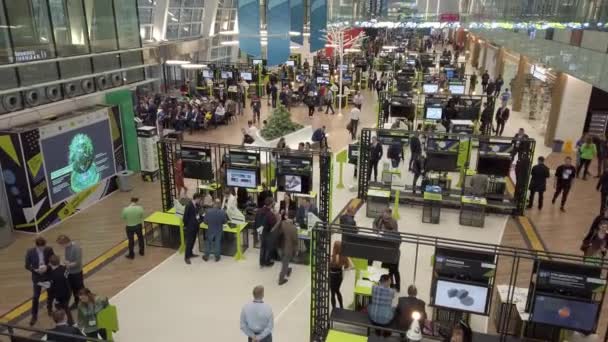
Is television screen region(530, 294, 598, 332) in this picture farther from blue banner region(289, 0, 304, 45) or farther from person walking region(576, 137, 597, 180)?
blue banner region(289, 0, 304, 45)

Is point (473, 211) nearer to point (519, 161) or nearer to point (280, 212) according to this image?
point (519, 161)

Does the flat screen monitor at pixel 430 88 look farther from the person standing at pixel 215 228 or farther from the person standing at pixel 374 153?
the person standing at pixel 215 228

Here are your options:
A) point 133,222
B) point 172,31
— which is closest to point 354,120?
point 133,222

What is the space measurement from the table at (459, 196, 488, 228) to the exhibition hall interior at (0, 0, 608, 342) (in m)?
0.05

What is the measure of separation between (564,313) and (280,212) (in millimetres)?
5450

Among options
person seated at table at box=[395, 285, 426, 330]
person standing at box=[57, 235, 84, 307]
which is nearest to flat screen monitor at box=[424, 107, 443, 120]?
person seated at table at box=[395, 285, 426, 330]

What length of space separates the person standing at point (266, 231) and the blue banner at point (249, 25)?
4369mm

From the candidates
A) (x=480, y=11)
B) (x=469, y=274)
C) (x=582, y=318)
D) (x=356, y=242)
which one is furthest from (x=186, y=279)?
(x=480, y=11)

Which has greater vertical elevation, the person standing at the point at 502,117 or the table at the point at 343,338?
the person standing at the point at 502,117

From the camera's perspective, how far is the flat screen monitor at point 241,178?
11.4 m

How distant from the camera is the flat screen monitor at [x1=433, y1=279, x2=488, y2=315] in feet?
21.9

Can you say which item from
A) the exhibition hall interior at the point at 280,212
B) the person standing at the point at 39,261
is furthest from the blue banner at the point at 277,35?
the person standing at the point at 39,261

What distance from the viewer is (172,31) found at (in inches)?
1134

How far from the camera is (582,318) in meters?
6.38
